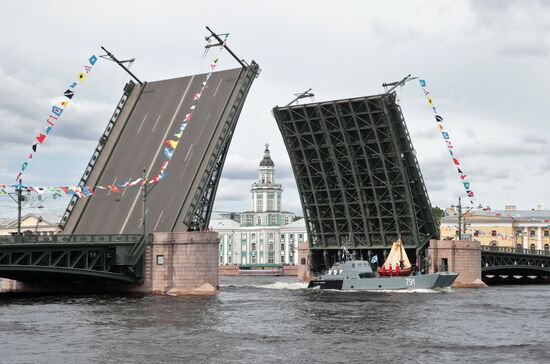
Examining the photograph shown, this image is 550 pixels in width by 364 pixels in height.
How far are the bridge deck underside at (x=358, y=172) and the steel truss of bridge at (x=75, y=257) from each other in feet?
46.0

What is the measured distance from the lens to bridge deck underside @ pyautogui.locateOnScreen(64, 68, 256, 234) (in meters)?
48.8

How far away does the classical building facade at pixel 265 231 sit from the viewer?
125 meters

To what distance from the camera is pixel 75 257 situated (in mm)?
47219

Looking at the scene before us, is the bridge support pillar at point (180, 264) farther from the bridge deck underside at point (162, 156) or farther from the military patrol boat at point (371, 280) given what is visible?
the military patrol boat at point (371, 280)

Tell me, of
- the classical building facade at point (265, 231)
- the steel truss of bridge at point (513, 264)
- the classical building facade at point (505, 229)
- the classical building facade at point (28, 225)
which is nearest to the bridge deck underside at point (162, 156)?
the steel truss of bridge at point (513, 264)

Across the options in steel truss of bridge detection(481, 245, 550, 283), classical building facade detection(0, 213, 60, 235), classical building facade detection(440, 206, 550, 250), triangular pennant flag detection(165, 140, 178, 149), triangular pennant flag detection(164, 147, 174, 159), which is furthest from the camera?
classical building facade detection(0, 213, 60, 235)

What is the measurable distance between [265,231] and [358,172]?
71.0 m

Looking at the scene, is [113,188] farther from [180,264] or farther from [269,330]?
[269,330]

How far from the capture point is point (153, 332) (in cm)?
2984

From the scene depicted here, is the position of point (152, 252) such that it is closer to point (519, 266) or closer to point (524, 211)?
point (519, 266)

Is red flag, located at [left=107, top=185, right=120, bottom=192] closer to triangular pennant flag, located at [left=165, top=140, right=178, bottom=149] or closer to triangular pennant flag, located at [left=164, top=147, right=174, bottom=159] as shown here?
triangular pennant flag, located at [left=164, top=147, right=174, bottom=159]

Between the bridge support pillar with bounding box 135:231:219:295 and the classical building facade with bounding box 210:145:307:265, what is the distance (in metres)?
75.8

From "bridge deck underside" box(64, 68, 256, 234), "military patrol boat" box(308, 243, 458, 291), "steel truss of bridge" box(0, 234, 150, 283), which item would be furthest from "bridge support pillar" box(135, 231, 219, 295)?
"military patrol boat" box(308, 243, 458, 291)

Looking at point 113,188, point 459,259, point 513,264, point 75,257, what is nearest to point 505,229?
point 513,264
